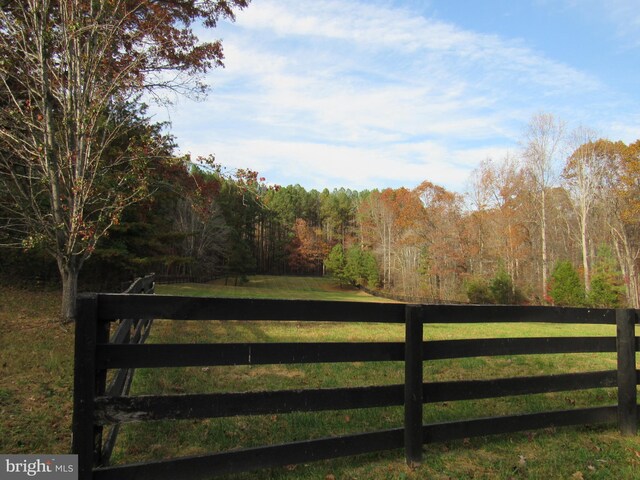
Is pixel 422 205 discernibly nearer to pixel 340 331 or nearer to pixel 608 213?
pixel 608 213

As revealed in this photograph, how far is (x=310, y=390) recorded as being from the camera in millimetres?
3404

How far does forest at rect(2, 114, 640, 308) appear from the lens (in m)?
20.5

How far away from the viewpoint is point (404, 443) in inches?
146

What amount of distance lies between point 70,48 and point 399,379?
10.4 m

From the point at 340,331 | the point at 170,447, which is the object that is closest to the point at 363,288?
the point at 340,331

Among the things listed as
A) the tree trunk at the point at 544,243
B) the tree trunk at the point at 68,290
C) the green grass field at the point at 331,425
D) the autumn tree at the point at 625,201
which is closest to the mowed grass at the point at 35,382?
the green grass field at the point at 331,425

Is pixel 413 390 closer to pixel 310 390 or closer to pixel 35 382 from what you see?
pixel 310 390

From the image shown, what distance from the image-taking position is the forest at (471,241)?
20.5 m

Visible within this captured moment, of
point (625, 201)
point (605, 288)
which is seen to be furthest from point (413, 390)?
point (625, 201)

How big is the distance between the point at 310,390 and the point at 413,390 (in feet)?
3.06

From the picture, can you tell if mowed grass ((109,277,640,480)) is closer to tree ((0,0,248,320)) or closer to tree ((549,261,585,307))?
tree ((0,0,248,320))

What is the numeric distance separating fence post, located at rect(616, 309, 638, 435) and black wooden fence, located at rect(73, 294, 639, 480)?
1 centimetres

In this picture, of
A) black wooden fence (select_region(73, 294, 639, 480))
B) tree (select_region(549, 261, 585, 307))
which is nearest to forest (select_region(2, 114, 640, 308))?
tree (select_region(549, 261, 585, 307))

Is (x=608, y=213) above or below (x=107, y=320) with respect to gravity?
above
